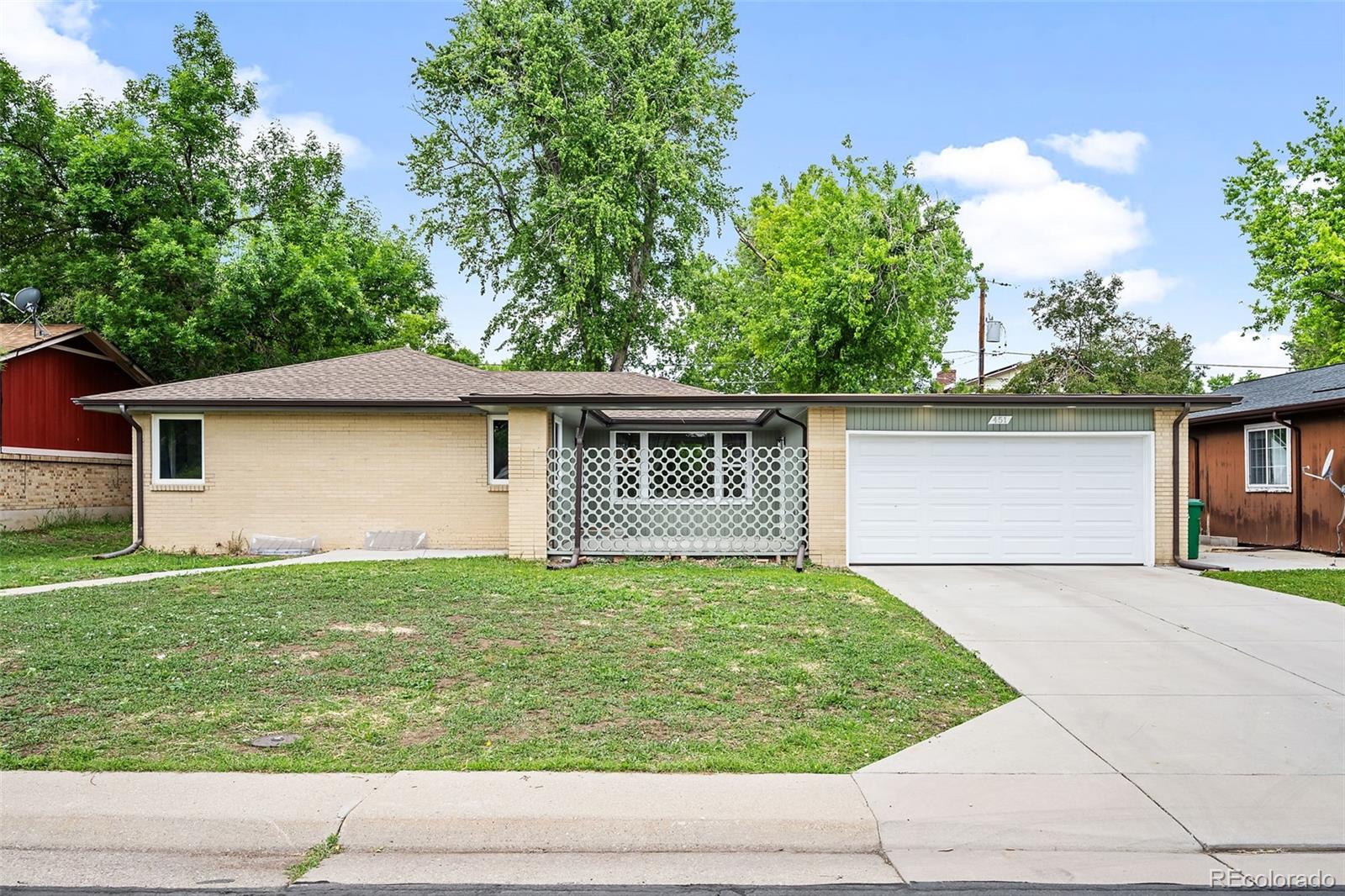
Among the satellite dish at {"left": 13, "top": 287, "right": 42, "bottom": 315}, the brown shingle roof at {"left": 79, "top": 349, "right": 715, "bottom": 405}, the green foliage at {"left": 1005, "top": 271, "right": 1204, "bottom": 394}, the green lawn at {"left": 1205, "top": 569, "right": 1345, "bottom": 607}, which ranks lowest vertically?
the green lawn at {"left": 1205, "top": 569, "right": 1345, "bottom": 607}

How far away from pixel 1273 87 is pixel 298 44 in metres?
22.7

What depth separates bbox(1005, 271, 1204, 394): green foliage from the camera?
139 feet

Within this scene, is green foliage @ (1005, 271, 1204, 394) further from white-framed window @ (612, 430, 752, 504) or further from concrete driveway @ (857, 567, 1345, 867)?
concrete driveway @ (857, 567, 1345, 867)

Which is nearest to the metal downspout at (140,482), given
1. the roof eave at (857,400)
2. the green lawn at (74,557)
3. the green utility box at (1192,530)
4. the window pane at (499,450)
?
the green lawn at (74,557)

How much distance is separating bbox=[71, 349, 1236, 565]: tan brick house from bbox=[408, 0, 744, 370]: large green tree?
11.1 m

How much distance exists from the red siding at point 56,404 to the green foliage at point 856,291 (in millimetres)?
17490

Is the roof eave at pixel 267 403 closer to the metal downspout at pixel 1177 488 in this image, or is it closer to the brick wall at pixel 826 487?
the brick wall at pixel 826 487

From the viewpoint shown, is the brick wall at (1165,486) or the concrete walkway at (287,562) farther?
the brick wall at (1165,486)

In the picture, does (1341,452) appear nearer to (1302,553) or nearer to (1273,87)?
(1302,553)

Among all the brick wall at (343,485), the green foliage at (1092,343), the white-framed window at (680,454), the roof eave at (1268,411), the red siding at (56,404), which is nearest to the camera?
the roof eave at (1268,411)

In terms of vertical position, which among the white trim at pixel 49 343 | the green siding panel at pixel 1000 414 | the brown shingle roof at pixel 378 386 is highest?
the white trim at pixel 49 343

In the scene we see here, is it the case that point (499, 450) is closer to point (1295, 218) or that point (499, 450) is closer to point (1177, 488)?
point (1177, 488)

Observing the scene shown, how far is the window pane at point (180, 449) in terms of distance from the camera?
53.5 ft

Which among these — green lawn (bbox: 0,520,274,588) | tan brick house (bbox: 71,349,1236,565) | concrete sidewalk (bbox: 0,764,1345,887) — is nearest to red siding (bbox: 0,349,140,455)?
green lawn (bbox: 0,520,274,588)
